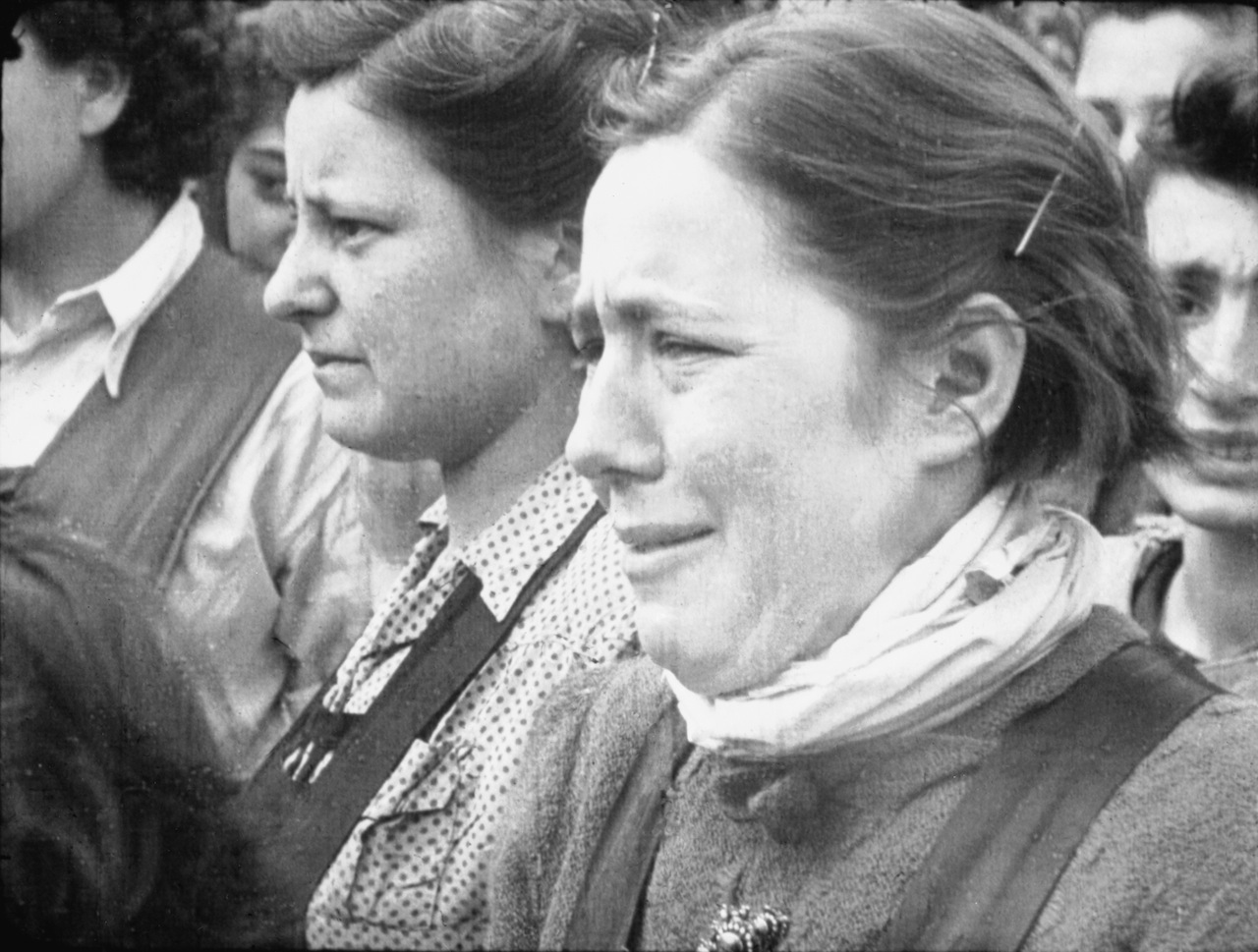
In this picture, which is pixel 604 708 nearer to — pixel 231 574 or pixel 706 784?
pixel 706 784

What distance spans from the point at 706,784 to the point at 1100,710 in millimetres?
278

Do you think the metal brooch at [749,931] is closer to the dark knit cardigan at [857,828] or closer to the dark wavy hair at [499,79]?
the dark knit cardigan at [857,828]

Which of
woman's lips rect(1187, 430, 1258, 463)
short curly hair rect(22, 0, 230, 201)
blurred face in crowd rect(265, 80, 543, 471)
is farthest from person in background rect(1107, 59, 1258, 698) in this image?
short curly hair rect(22, 0, 230, 201)

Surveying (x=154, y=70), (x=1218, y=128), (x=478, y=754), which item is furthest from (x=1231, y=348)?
(x=154, y=70)

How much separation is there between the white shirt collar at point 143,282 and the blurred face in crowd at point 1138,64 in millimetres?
878

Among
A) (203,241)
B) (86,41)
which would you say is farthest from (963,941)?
(86,41)

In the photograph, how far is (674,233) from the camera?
48.8 inches

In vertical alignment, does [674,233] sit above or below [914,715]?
above

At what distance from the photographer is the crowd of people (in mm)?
1179

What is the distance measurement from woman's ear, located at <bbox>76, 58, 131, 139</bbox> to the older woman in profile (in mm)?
882

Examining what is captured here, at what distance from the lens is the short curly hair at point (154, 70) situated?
6.41 ft

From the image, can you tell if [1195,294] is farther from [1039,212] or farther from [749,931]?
[749,931]

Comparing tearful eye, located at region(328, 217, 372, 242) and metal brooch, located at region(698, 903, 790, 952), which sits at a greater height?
tearful eye, located at region(328, 217, 372, 242)

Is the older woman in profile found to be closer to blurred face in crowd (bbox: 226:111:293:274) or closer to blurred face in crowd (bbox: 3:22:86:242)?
blurred face in crowd (bbox: 226:111:293:274)
